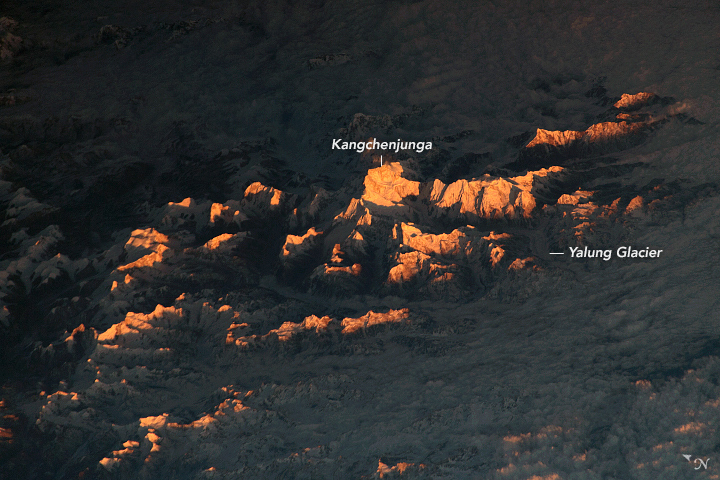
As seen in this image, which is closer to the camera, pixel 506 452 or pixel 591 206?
pixel 506 452

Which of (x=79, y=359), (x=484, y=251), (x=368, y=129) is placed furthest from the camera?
(x=368, y=129)

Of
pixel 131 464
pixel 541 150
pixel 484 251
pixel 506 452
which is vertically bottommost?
pixel 131 464

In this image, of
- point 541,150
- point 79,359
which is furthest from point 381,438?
point 541,150

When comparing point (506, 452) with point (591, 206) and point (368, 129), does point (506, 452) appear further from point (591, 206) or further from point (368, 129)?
point (368, 129)

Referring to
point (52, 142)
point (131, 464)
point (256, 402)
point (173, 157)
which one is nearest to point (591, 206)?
point (256, 402)

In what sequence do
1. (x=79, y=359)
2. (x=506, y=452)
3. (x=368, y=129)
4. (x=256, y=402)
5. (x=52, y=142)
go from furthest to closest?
(x=52, y=142)
(x=368, y=129)
(x=79, y=359)
(x=256, y=402)
(x=506, y=452)

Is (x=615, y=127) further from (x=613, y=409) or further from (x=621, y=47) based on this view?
(x=613, y=409)

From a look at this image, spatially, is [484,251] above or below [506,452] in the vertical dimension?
above

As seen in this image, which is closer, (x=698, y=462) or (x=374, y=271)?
(x=698, y=462)
